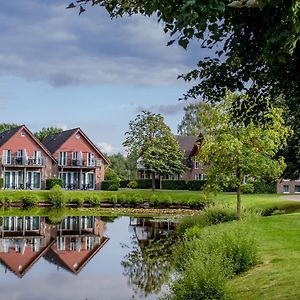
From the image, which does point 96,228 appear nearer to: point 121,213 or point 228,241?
point 121,213

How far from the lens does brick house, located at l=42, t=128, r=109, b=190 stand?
69062 mm

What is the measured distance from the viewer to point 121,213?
46.7m

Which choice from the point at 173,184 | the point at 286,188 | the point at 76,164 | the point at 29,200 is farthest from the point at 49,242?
the point at 173,184

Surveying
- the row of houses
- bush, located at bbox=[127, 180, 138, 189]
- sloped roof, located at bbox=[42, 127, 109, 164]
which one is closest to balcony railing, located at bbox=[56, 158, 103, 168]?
the row of houses

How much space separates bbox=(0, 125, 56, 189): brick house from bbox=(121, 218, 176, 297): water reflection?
32.6 meters

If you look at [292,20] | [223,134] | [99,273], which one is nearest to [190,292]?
[292,20]

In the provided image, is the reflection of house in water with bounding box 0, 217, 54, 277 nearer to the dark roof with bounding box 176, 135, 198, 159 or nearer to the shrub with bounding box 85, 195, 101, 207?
the shrub with bounding box 85, 195, 101, 207

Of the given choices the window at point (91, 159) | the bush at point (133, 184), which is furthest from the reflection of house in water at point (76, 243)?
the bush at point (133, 184)

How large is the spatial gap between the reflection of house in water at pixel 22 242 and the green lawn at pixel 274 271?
910 centimetres

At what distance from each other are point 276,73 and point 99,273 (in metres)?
13.5

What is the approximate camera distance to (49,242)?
27.8 m

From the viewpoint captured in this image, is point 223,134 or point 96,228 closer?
point 223,134

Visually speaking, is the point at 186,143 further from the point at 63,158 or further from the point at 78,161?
the point at 63,158

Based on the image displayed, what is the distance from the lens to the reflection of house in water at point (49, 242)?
2169 cm
